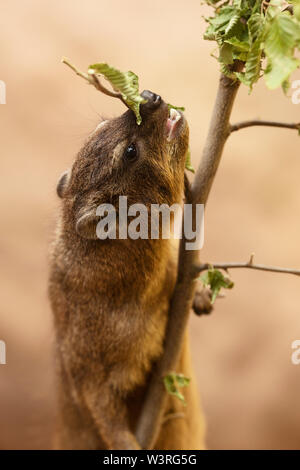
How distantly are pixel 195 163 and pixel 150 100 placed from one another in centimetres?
110

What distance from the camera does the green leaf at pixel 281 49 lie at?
1.16 m

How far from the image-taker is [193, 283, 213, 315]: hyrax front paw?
6.49 ft

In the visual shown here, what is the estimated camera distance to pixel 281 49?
46.4 inches

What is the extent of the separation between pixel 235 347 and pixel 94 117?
1596mm

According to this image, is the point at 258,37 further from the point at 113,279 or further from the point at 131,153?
the point at 113,279

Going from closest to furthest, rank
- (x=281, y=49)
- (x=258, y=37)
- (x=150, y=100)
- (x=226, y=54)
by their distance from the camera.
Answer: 1. (x=281, y=49)
2. (x=258, y=37)
3. (x=226, y=54)
4. (x=150, y=100)

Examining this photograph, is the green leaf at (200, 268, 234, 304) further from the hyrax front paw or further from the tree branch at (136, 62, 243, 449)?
the hyrax front paw

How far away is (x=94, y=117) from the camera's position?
6.72 ft

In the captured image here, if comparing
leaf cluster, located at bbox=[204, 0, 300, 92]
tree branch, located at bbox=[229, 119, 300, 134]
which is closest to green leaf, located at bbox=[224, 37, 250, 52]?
leaf cluster, located at bbox=[204, 0, 300, 92]

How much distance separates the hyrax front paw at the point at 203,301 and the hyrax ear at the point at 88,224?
0.45 metres

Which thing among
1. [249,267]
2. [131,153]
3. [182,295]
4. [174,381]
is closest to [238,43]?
[131,153]

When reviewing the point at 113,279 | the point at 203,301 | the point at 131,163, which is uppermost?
the point at 131,163

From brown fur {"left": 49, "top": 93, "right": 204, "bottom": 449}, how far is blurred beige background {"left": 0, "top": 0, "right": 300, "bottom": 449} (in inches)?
29.6

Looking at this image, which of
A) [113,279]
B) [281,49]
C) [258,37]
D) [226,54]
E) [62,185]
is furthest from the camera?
[62,185]
